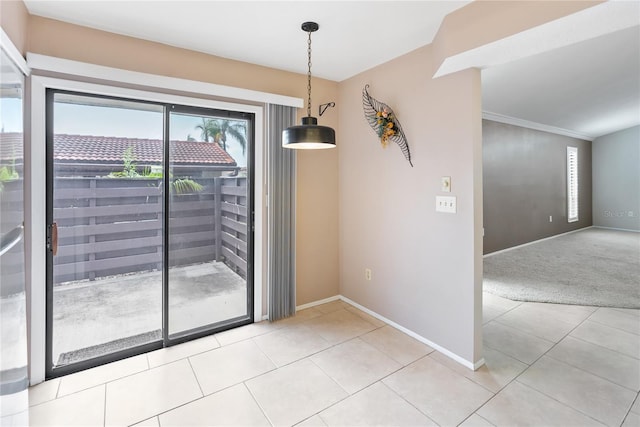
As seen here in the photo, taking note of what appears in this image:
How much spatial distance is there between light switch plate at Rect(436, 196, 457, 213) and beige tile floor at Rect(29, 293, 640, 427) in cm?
123

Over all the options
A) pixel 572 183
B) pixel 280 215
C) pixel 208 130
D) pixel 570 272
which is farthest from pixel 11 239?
pixel 572 183

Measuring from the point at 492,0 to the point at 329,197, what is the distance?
2308mm

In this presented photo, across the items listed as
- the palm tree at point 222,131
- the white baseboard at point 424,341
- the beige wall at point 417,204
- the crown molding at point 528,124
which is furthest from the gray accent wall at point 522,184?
the palm tree at point 222,131

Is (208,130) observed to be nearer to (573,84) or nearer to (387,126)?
(387,126)

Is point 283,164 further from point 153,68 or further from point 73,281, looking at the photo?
point 73,281

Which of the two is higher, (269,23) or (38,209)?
(269,23)

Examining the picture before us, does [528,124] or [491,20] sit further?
[528,124]

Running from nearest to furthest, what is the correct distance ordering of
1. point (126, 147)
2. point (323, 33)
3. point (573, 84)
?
point (323, 33) → point (126, 147) → point (573, 84)

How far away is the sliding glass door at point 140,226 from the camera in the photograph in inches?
94.4

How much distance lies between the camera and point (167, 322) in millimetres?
2777

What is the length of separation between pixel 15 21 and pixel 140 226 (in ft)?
5.07

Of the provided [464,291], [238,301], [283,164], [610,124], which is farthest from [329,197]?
[610,124]

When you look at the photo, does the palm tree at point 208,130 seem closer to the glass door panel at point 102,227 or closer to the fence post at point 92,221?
the glass door panel at point 102,227

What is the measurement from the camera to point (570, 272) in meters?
4.84
